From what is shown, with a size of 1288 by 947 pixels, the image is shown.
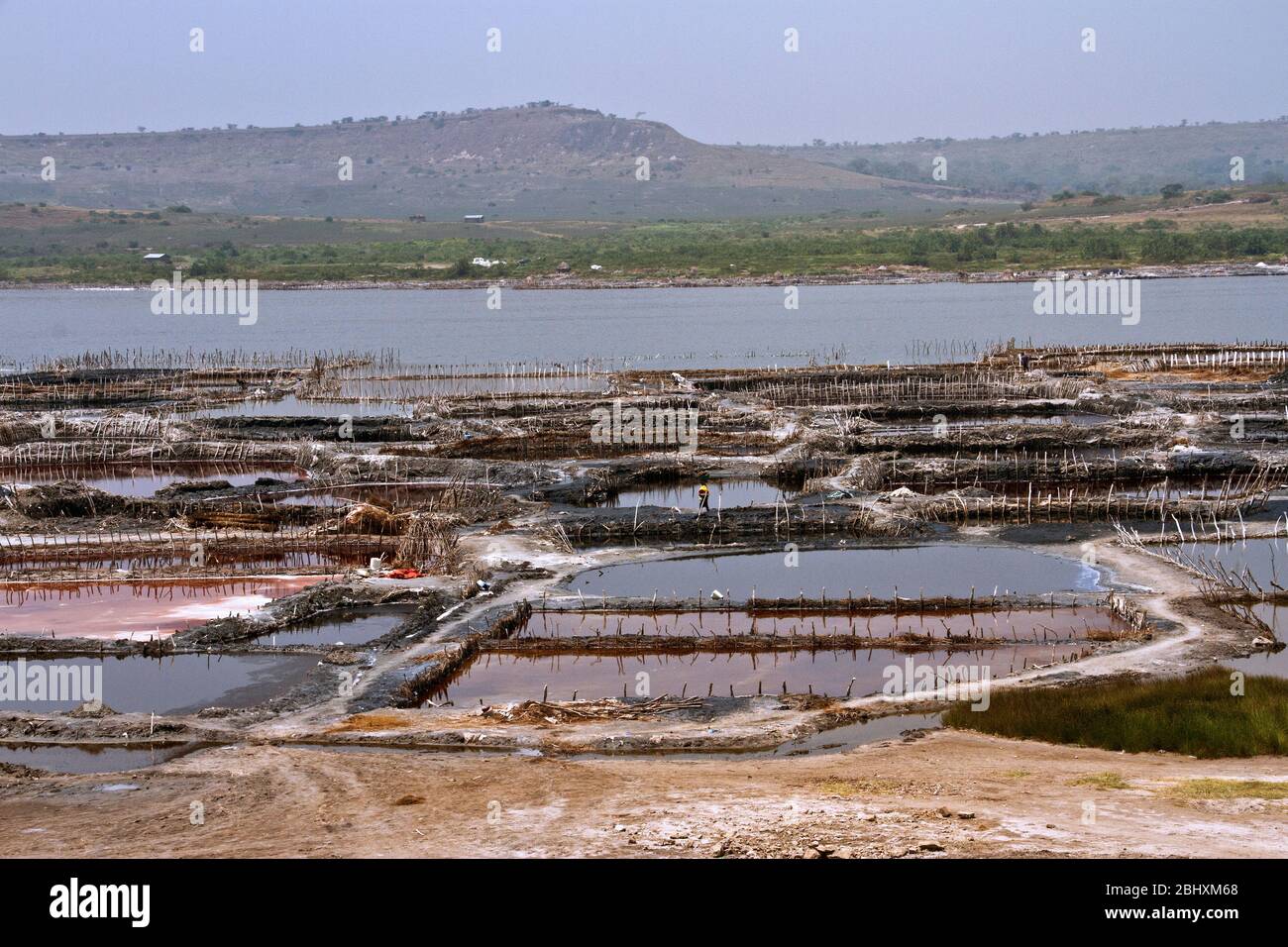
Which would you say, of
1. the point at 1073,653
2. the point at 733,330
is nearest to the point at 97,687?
the point at 1073,653

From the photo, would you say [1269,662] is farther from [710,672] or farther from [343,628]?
[343,628]

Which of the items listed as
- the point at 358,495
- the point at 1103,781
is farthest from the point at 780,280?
the point at 1103,781

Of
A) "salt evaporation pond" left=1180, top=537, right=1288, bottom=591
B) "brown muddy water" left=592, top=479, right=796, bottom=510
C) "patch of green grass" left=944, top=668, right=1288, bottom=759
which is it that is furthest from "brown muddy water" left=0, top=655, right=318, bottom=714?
"salt evaporation pond" left=1180, top=537, right=1288, bottom=591

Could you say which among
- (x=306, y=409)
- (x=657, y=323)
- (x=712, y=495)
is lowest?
(x=712, y=495)

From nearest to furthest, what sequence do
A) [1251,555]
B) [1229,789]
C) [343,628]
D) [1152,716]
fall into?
[1229,789], [1152,716], [343,628], [1251,555]

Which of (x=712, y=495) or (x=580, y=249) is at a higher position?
(x=580, y=249)
